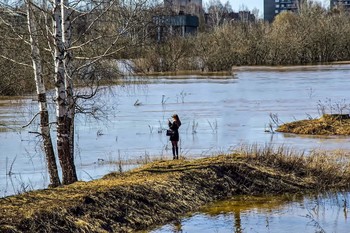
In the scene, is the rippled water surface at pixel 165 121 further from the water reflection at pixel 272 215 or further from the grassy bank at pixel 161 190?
the water reflection at pixel 272 215

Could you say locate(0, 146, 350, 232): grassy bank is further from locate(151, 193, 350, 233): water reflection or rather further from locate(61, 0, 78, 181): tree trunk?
locate(61, 0, 78, 181): tree trunk

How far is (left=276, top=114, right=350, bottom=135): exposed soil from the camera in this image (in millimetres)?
21359

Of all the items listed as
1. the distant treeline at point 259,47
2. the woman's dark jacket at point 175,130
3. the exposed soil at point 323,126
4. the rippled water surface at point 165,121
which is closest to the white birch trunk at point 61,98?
the rippled water surface at point 165,121

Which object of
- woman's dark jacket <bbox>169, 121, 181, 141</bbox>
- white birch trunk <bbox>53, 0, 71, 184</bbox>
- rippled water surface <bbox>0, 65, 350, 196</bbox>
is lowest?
rippled water surface <bbox>0, 65, 350, 196</bbox>

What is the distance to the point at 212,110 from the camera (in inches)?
1155

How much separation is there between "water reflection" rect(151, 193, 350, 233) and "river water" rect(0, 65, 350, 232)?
12.3ft

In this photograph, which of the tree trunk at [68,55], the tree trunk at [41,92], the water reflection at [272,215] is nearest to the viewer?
the water reflection at [272,215]

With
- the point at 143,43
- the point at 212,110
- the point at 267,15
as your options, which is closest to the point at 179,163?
the point at 143,43

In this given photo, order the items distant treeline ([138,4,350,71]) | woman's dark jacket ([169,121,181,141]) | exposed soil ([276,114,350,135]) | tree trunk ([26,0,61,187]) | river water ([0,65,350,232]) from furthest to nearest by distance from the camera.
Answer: distant treeline ([138,4,350,71])
exposed soil ([276,114,350,135])
river water ([0,65,350,232])
woman's dark jacket ([169,121,181,141])
tree trunk ([26,0,61,187])

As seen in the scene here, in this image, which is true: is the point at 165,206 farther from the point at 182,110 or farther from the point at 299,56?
the point at 299,56

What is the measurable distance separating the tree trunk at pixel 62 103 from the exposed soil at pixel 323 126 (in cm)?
1138

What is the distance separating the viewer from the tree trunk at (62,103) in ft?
36.0

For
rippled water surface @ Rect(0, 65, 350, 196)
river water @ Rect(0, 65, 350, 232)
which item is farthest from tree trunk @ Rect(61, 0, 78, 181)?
river water @ Rect(0, 65, 350, 232)

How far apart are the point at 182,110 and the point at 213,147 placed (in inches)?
427
